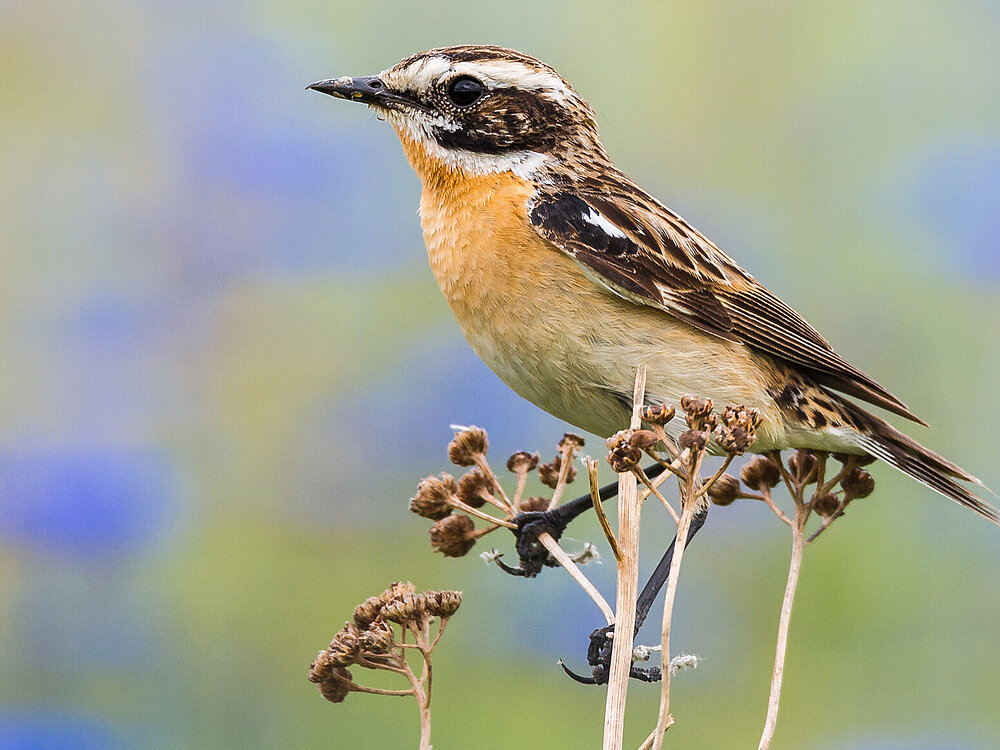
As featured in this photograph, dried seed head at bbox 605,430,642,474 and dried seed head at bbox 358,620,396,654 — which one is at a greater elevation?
dried seed head at bbox 605,430,642,474

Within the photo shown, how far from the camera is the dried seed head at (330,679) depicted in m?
2.55

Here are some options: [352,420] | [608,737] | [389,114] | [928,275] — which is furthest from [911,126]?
[608,737]

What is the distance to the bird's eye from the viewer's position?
3775 millimetres

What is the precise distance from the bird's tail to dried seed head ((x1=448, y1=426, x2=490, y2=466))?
1.32 m

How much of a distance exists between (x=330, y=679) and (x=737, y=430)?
0.92 meters

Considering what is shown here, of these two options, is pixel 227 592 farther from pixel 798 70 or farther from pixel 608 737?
pixel 798 70

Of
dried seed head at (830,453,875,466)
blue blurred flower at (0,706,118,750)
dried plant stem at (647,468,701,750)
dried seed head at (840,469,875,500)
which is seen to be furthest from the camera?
blue blurred flower at (0,706,118,750)

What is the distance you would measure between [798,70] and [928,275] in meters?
1.54

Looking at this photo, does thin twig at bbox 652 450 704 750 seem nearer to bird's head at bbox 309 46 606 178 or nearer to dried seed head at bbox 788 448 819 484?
dried seed head at bbox 788 448 819 484

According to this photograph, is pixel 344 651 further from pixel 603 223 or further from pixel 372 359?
pixel 372 359

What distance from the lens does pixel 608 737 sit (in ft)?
7.20

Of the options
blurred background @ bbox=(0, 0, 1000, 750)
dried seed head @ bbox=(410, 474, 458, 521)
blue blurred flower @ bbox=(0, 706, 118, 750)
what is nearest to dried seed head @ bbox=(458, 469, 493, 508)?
dried seed head @ bbox=(410, 474, 458, 521)

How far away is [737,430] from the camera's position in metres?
2.47

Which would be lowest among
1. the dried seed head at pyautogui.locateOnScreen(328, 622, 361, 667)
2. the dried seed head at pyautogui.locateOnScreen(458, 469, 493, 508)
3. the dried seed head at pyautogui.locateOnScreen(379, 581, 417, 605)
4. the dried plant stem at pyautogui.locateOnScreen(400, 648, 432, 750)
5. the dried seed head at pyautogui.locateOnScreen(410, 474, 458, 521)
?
the dried plant stem at pyautogui.locateOnScreen(400, 648, 432, 750)
